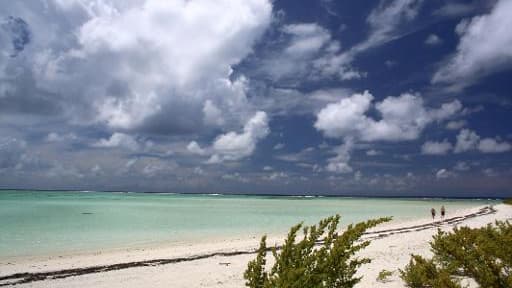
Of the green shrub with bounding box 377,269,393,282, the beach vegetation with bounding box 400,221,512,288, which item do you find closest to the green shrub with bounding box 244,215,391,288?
the beach vegetation with bounding box 400,221,512,288

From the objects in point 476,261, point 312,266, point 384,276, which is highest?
point 312,266

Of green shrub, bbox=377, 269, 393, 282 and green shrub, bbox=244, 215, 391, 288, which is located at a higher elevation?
green shrub, bbox=244, 215, 391, 288

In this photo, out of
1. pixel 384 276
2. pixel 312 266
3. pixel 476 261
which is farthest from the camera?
pixel 384 276

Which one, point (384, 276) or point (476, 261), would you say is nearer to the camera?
point (476, 261)

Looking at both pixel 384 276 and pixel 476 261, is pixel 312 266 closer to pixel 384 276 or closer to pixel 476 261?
pixel 476 261

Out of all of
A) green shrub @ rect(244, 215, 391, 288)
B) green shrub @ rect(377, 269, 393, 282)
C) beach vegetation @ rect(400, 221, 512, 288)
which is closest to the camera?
green shrub @ rect(244, 215, 391, 288)

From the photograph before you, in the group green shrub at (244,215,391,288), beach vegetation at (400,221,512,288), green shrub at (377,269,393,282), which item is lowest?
green shrub at (377,269,393,282)

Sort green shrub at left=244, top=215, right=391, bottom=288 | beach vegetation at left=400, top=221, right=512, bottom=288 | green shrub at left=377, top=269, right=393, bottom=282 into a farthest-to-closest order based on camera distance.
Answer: green shrub at left=377, top=269, right=393, bottom=282 → beach vegetation at left=400, top=221, right=512, bottom=288 → green shrub at left=244, top=215, right=391, bottom=288

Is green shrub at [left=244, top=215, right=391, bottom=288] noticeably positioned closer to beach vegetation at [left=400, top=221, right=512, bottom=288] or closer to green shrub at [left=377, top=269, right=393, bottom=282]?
beach vegetation at [left=400, top=221, right=512, bottom=288]

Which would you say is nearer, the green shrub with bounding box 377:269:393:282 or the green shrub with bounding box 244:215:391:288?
the green shrub with bounding box 244:215:391:288

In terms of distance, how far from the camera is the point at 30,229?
103 ft

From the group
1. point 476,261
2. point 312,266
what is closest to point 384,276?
point 476,261

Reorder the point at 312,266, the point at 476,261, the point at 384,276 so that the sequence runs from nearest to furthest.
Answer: the point at 312,266, the point at 476,261, the point at 384,276

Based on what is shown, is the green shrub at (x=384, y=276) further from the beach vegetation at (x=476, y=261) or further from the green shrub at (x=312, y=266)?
the green shrub at (x=312, y=266)
